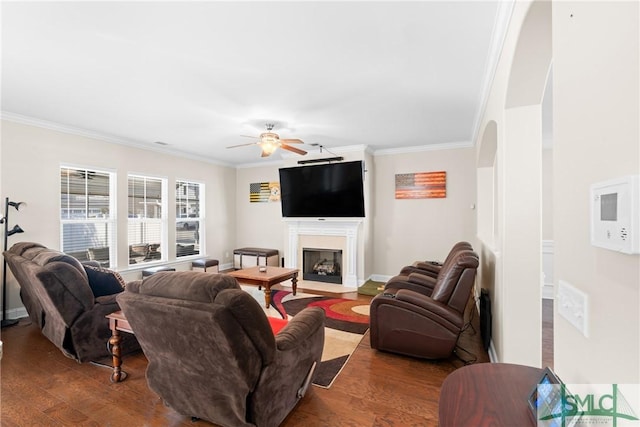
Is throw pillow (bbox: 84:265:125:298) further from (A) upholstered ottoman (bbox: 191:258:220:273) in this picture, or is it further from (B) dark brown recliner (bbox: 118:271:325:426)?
(A) upholstered ottoman (bbox: 191:258:220:273)

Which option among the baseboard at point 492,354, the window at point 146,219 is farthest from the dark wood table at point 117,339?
the window at point 146,219

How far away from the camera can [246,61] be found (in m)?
2.51

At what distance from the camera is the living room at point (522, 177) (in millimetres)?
699

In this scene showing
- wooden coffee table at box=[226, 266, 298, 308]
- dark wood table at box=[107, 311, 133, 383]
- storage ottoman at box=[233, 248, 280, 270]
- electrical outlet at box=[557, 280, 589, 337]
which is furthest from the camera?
storage ottoman at box=[233, 248, 280, 270]

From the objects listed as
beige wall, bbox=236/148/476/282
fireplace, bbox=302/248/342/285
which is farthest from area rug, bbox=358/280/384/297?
fireplace, bbox=302/248/342/285

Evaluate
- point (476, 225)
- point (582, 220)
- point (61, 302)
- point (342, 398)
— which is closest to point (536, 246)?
point (582, 220)

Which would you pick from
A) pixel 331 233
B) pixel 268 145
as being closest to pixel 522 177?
pixel 268 145

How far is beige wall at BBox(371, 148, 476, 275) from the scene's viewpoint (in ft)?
17.2

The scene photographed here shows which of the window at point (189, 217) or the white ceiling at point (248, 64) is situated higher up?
the white ceiling at point (248, 64)

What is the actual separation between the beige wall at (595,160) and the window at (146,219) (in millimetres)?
5984

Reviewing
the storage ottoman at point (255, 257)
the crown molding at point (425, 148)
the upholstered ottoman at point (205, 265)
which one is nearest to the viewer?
the crown molding at point (425, 148)

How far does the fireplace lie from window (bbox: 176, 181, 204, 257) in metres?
2.51

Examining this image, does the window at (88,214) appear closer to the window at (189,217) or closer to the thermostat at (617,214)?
the window at (189,217)

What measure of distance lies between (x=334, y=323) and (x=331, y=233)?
7.62 ft
